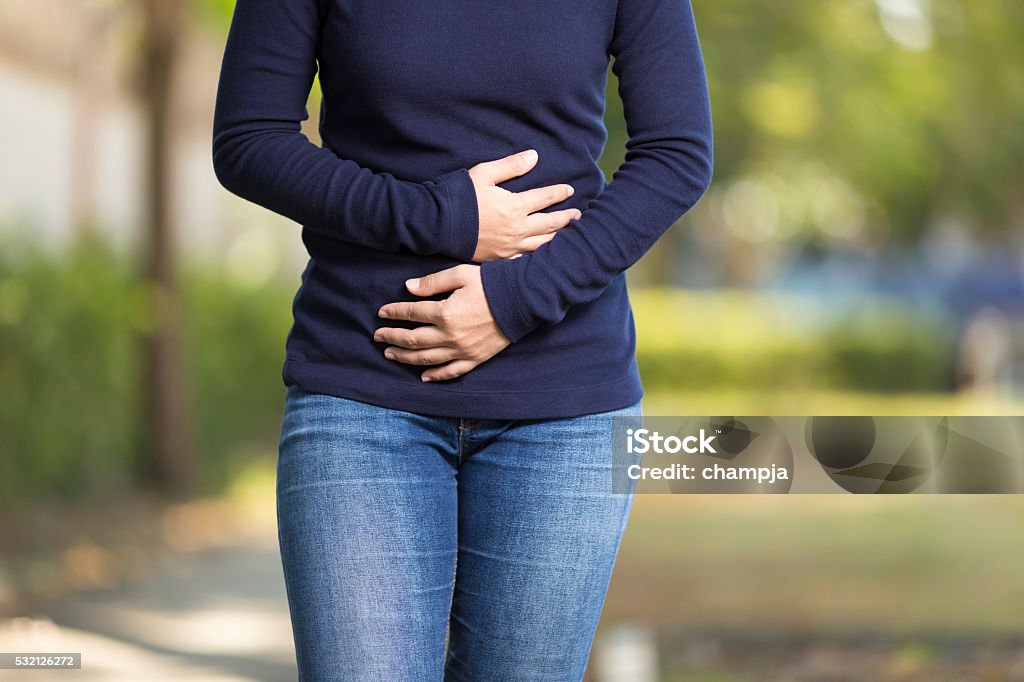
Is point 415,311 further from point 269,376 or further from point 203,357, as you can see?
point 269,376

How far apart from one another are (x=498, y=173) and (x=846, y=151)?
12732 mm

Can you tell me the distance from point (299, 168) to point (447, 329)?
323 millimetres

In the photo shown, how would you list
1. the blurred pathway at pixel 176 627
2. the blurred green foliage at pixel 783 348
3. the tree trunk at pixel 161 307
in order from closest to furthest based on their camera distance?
the blurred pathway at pixel 176 627
the tree trunk at pixel 161 307
the blurred green foliage at pixel 783 348

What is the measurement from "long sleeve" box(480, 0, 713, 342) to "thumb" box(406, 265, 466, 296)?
36mm

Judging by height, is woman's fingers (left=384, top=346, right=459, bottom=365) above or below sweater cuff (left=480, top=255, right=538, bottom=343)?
below

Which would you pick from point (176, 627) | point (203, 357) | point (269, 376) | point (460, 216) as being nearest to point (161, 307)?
point (203, 357)

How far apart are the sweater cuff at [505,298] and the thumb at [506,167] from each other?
125mm

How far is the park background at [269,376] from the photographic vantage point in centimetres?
514

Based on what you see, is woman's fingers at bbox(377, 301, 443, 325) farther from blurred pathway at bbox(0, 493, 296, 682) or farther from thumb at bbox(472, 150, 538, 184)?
blurred pathway at bbox(0, 493, 296, 682)

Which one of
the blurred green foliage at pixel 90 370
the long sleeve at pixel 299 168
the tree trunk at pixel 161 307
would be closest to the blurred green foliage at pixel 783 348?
the blurred green foliage at pixel 90 370

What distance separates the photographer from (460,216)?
1.75 metres

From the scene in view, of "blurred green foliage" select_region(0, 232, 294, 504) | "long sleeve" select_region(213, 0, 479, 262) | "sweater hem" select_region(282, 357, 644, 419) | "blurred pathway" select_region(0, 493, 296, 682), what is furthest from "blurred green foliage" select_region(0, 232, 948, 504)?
"sweater hem" select_region(282, 357, 644, 419)

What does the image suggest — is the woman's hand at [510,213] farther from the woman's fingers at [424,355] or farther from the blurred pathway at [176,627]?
the blurred pathway at [176,627]

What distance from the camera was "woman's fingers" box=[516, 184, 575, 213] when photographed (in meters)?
1.78
